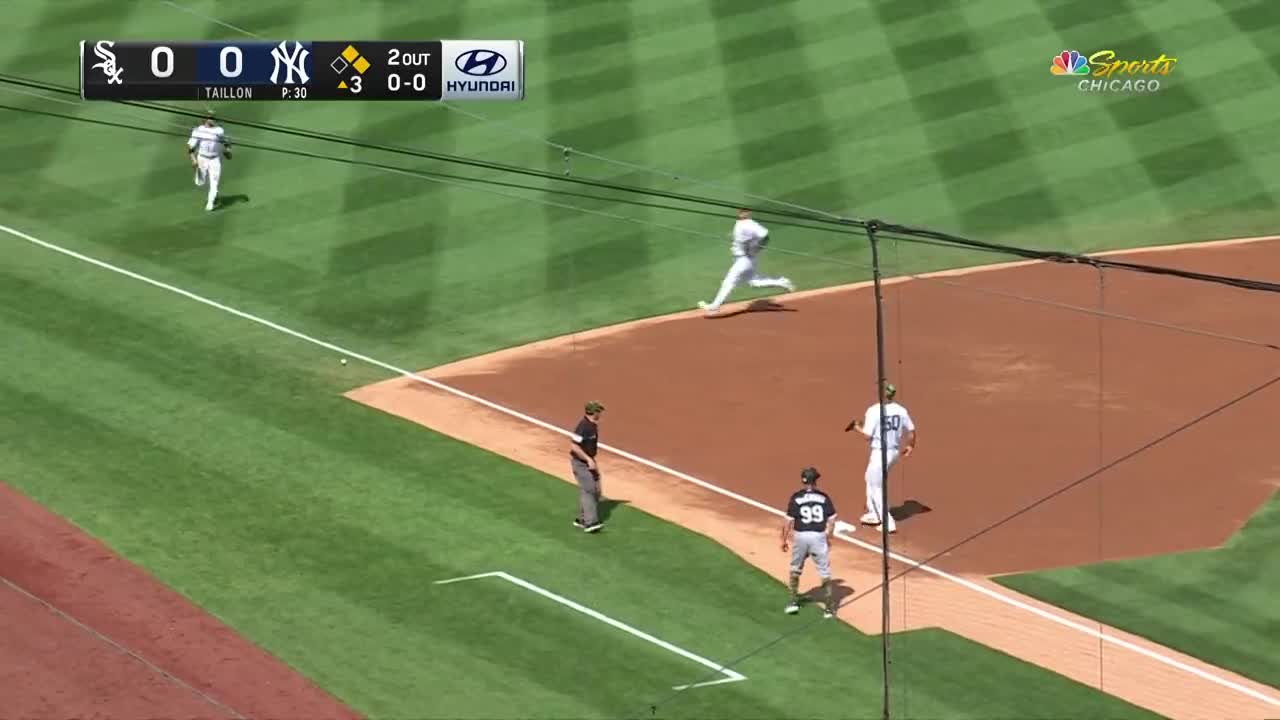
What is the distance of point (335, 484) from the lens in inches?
1050

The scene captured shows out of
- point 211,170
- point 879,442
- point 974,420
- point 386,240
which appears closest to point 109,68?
point 211,170

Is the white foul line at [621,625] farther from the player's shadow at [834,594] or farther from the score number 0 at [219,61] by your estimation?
the score number 0 at [219,61]

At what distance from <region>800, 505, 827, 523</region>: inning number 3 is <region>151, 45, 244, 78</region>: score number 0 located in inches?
775

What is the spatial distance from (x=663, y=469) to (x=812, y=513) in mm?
5077

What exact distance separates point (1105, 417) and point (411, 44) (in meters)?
17.8

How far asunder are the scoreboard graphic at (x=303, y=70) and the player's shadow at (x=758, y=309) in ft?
28.5

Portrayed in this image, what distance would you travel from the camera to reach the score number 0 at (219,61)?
124ft

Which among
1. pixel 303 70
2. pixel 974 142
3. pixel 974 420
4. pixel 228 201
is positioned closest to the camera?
pixel 974 420

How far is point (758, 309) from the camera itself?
1328 inches

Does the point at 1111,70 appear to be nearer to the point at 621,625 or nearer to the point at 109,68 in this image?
the point at 109,68

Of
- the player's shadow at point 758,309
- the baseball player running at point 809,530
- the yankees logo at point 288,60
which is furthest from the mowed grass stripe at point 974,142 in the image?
the baseball player running at point 809,530

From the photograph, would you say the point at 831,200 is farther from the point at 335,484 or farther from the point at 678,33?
the point at 335,484

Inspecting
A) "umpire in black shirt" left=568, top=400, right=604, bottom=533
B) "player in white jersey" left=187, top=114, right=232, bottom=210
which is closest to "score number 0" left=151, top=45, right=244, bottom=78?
"player in white jersey" left=187, top=114, right=232, bottom=210

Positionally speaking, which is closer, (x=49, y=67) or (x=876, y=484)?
(x=876, y=484)
